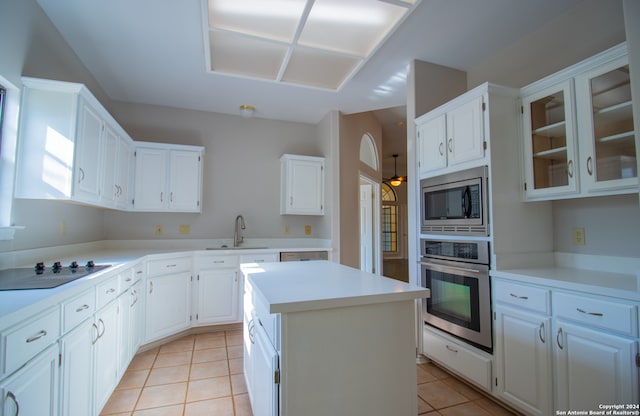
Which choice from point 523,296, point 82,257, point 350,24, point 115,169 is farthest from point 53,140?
point 523,296

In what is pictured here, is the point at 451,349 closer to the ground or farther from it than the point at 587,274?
closer to the ground

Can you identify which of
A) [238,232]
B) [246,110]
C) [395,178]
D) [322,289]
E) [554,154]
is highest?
[246,110]

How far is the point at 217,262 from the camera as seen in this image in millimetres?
3332

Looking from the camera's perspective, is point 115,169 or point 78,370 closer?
point 78,370

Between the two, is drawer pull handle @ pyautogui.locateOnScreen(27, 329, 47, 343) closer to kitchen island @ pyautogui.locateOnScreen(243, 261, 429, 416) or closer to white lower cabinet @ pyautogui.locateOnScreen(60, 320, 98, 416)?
white lower cabinet @ pyautogui.locateOnScreen(60, 320, 98, 416)

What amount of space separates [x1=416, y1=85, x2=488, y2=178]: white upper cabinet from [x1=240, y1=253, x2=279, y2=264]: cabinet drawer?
1911 millimetres

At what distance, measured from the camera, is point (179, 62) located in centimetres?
277

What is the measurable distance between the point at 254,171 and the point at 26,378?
3.28 metres

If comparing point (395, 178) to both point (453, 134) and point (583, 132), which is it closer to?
point (453, 134)

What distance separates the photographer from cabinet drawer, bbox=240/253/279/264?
11.2 feet

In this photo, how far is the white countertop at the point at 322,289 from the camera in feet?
3.83

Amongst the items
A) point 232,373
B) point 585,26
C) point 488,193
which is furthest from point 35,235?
point 585,26

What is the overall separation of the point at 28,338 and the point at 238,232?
2932 mm

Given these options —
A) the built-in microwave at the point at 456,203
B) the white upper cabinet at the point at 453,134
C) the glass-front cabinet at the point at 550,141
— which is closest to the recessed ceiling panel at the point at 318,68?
the white upper cabinet at the point at 453,134
